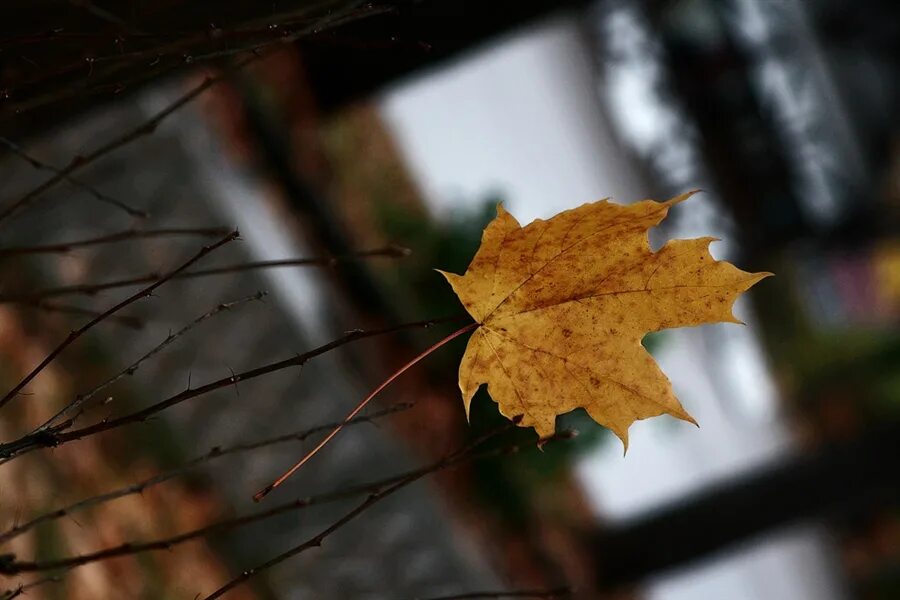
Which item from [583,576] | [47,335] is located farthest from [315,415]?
[583,576]

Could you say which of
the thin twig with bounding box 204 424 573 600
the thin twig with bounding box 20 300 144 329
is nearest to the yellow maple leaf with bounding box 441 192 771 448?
the thin twig with bounding box 204 424 573 600

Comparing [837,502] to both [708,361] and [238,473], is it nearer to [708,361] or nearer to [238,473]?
[708,361]

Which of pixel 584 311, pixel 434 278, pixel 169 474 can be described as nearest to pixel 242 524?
A: pixel 169 474

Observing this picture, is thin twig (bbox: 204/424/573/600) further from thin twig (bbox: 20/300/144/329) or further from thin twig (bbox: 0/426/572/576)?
thin twig (bbox: 20/300/144/329)

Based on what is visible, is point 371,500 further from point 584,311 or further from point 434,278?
point 434,278

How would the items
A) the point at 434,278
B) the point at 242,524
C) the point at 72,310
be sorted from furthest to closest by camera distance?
1. the point at 434,278
2. the point at 72,310
3. the point at 242,524

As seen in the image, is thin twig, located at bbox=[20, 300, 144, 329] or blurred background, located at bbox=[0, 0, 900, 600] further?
blurred background, located at bbox=[0, 0, 900, 600]
